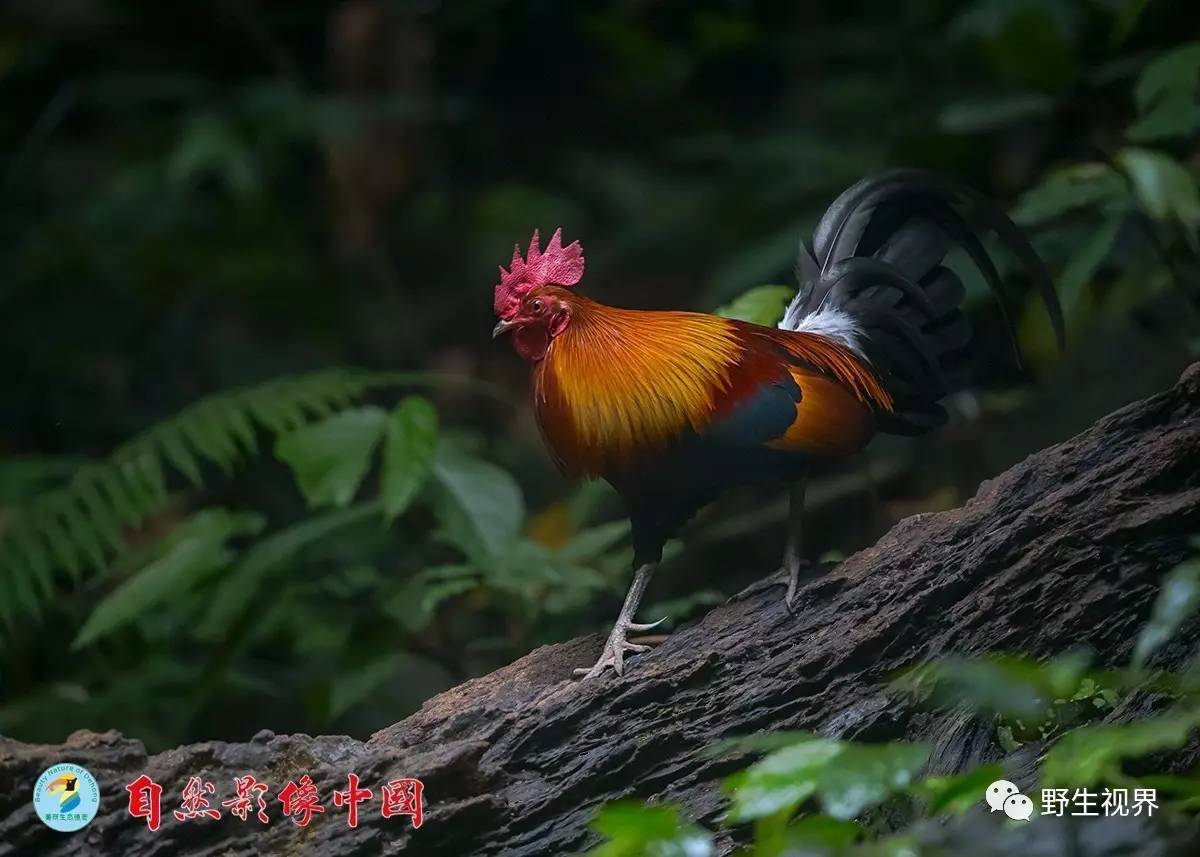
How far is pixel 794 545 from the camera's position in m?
2.46

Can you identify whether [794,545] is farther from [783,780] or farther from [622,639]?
[783,780]

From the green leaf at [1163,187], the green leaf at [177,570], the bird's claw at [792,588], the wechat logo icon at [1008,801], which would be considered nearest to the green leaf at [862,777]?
the wechat logo icon at [1008,801]

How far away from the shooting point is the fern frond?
347cm

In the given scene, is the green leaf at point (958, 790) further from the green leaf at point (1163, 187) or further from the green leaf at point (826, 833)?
the green leaf at point (1163, 187)

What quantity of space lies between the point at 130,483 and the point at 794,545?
199cm

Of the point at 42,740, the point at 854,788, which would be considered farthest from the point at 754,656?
A: the point at 42,740

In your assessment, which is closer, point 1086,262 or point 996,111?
point 1086,262

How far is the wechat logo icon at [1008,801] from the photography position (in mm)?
1950

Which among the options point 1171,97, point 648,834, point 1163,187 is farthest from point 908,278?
point 648,834

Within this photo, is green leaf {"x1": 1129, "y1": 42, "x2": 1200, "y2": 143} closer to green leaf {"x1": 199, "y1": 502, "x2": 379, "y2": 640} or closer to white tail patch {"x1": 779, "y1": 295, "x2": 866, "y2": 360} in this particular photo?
white tail patch {"x1": 779, "y1": 295, "x2": 866, "y2": 360}

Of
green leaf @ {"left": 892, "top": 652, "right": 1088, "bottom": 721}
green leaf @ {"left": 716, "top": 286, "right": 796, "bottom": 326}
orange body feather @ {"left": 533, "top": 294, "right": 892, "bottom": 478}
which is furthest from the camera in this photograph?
green leaf @ {"left": 716, "top": 286, "right": 796, "bottom": 326}

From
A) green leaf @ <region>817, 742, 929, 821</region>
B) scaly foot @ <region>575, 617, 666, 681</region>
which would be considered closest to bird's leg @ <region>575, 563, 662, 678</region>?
scaly foot @ <region>575, 617, 666, 681</region>

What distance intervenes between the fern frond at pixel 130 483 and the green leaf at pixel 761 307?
3.09 ft

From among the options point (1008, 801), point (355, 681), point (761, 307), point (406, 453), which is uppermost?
point (406, 453)
